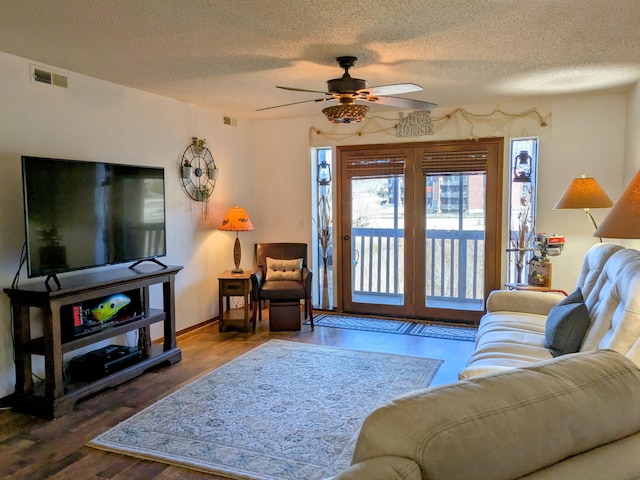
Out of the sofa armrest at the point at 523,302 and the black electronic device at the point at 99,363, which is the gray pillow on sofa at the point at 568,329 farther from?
the black electronic device at the point at 99,363

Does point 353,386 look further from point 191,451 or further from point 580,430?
point 580,430

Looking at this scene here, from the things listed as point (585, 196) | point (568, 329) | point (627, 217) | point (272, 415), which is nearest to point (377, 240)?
point (585, 196)

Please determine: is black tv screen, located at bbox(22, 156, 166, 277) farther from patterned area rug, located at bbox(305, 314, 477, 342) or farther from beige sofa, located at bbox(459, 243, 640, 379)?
beige sofa, located at bbox(459, 243, 640, 379)

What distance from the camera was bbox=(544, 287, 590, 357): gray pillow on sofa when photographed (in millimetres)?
2594

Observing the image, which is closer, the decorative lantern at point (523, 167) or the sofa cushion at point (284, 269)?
the decorative lantern at point (523, 167)

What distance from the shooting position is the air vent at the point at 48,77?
3.41m

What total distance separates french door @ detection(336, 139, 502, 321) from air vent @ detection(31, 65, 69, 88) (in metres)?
2.99

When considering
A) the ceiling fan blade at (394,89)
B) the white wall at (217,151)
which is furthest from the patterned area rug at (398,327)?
the ceiling fan blade at (394,89)

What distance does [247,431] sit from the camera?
112 inches

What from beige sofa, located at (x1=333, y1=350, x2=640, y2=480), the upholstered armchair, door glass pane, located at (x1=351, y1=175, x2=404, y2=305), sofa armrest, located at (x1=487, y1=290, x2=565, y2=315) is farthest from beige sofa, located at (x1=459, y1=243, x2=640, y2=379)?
the upholstered armchair

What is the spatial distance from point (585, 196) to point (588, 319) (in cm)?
176

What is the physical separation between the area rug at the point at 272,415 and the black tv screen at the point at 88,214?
1154 mm

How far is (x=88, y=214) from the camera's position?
3.45 m

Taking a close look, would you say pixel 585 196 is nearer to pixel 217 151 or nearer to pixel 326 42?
pixel 326 42
